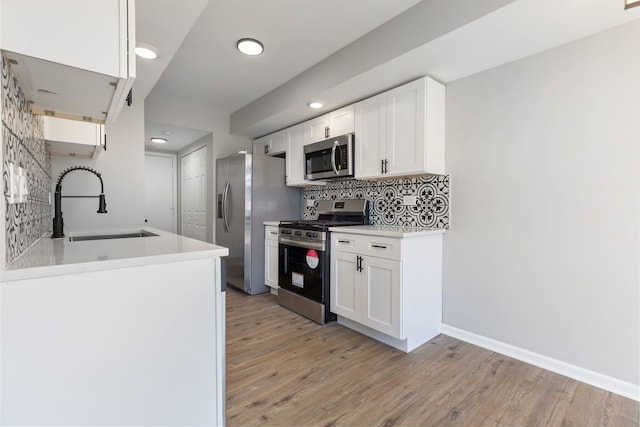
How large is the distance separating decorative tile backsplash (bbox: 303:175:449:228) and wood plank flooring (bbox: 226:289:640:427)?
1.03 m

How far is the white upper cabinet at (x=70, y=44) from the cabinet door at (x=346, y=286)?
6.37ft

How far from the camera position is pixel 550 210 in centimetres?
198

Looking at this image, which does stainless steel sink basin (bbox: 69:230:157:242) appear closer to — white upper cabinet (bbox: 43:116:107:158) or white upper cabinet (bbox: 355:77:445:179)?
white upper cabinet (bbox: 43:116:107:158)

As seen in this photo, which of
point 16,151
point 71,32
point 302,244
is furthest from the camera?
point 302,244

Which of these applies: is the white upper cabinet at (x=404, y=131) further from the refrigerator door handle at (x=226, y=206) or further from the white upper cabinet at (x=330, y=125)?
the refrigerator door handle at (x=226, y=206)

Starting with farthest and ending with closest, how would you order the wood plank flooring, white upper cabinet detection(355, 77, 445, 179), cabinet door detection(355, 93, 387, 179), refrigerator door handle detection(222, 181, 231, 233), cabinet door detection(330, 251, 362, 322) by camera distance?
refrigerator door handle detection(222, 181, 231, 233), cabinet door detection(355, 93, 387, 179), cabinet door detection(330, 251, 362, 322), white upper cabinet detection(355, 77, 445, 179), the wood plank flooring

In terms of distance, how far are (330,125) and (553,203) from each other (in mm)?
2061

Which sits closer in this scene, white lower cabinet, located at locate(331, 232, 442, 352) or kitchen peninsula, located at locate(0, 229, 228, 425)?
kitchen peninsula, located at locate(0, 229, 228, 425)

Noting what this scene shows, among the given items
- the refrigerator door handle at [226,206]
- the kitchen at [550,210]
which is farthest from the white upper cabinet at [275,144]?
the kitchen at [550,210]

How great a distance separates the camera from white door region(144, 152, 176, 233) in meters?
5.82

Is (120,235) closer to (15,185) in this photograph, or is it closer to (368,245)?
(15,185)

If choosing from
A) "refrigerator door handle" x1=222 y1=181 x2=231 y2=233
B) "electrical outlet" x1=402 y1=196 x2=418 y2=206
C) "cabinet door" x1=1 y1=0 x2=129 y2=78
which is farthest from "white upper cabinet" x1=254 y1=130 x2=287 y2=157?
"cabinet door" x1=1 y1=0 x2=129 y2=78

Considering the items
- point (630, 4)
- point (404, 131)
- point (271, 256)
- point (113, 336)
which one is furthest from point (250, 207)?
point (630, 4)

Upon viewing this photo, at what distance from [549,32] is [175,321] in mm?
2542
